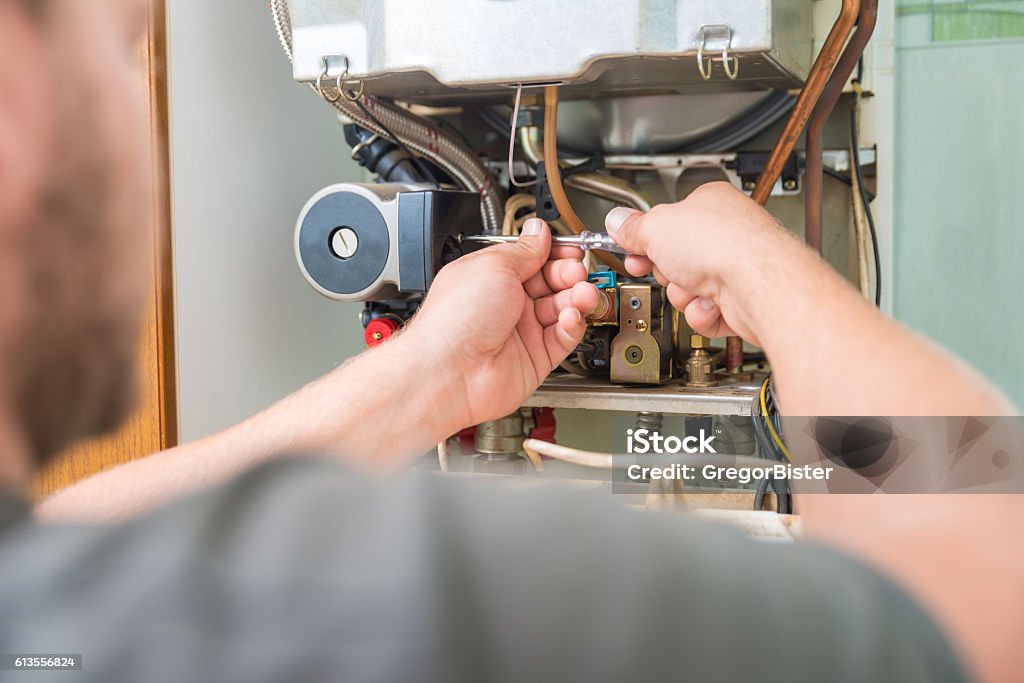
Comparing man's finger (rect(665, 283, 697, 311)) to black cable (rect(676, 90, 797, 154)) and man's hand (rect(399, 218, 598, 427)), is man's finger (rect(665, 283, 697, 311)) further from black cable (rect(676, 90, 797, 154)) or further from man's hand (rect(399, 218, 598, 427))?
black cable (rect(676, 90, 797, 154))

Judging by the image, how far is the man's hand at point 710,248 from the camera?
75 cm

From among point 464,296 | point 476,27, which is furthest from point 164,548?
point 476,27

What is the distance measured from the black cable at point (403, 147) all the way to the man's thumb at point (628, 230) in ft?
1.31

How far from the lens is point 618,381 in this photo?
50.6 inches

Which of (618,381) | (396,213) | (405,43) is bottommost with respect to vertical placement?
(618,381)

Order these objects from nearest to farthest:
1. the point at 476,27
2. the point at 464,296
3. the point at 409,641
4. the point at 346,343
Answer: the point at 409,641 < the point at 464,296 < the point at 476,27 < the point at 346,343

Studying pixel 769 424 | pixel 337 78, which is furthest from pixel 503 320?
pixel 337 78

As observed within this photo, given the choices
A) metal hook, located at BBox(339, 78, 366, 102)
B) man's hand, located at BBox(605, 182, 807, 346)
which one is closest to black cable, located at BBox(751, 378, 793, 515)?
man's hand, located at BBox(605, 182, 807, 346)

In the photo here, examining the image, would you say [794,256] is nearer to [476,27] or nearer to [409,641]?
[409,641]

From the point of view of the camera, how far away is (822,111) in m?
1.29

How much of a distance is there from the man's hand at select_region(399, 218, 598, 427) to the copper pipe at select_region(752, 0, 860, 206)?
1.06 feet

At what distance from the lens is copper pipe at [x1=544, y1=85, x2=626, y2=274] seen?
1.25 m

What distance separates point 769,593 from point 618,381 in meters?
0.99

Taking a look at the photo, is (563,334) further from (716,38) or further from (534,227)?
(716,38)
